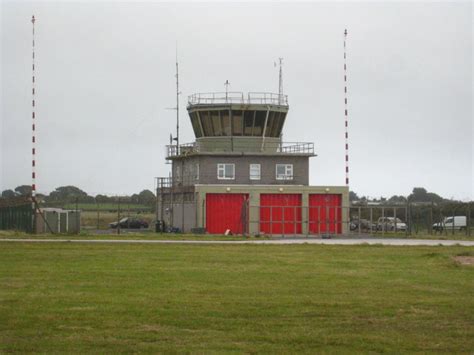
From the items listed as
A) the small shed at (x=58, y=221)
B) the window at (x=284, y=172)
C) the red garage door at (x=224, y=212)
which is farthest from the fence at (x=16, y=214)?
the window at (x=284, y=172)

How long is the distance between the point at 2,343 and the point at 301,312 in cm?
593

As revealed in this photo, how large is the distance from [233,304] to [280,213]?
42491 mm

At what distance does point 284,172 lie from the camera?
65.6 metres

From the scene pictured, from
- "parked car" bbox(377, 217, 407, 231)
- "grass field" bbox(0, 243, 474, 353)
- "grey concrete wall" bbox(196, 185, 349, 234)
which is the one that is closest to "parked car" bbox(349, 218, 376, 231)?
"parked car" bbox(377, 217, 407, 231)

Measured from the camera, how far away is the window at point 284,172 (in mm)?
65625

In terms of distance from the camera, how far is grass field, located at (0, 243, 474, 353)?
49.3 feet

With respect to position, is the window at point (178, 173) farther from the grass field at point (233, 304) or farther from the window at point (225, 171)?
the grass field at point (233, 304)

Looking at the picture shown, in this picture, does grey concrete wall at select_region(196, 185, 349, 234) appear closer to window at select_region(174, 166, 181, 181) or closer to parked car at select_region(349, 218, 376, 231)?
parked car at select_region(349, 218, 376, 231)

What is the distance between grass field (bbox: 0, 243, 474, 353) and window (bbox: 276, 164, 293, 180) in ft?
112

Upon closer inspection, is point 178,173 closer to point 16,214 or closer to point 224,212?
point 224,212

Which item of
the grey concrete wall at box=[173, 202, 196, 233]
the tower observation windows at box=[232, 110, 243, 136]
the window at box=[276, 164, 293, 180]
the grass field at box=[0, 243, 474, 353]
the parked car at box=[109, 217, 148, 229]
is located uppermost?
the tower observation windows at box=[232, 110, 243, 136]

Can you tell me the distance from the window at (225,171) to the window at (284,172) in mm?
3151

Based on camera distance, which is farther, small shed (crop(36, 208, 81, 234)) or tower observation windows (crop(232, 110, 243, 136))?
tower observation windows (crop(232, 110, 243, 136))

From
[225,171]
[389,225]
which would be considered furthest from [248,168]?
[389,225]
